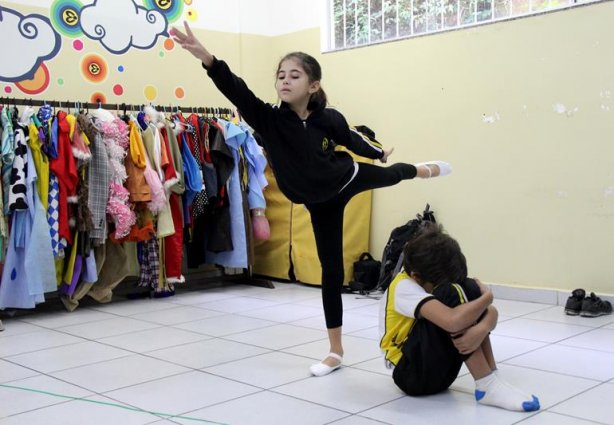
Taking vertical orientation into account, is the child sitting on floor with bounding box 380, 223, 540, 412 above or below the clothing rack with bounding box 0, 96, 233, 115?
below

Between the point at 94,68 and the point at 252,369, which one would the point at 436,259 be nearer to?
the point at 252,369

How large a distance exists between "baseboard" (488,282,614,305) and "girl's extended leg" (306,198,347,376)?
1710mm

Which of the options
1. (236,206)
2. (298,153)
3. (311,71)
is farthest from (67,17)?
(298,153)

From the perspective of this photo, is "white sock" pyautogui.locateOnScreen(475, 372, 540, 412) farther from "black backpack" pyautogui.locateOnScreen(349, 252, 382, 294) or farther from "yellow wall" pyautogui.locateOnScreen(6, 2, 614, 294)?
"black backpack" pyautogui.locateOnScreen(349, 252, 382, 294)

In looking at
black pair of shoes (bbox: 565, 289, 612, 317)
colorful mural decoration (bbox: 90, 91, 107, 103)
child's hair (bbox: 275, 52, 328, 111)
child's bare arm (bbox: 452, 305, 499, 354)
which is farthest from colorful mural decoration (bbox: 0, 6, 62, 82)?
black pair of shoes (bbox: 565, 289, 612, 317)

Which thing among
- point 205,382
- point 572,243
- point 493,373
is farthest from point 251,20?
point 493,373

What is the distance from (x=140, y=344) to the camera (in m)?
3.27

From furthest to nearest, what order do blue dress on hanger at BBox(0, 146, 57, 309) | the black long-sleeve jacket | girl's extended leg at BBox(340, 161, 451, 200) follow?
blue dress on hanger at BBox(0, 146, 57, 309)
girl's extended leg at BBox(340, 161, 451, 200)
the black long-sleeve jacket

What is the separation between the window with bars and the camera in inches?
165

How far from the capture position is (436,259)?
2312mm

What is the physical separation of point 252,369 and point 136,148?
1896 mm

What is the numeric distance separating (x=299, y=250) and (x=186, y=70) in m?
1.55

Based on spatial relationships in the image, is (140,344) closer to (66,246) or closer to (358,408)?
(66,246)

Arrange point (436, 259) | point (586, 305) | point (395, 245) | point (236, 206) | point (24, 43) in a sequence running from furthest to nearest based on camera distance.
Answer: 1. point (236, 206)
2. point (395, 245)
3. point (24, 43)
4. point (586, 305)
5. point (436, 259)
